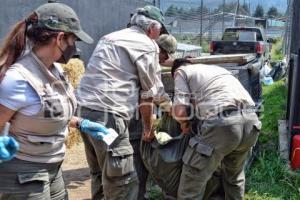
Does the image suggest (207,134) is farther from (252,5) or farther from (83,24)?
(252,5)

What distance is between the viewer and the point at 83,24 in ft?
27.7

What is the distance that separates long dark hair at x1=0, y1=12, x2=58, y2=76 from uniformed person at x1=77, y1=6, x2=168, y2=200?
111 cm


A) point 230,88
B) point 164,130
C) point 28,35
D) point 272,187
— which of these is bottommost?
point 272,187

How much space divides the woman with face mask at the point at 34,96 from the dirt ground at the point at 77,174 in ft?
7.47

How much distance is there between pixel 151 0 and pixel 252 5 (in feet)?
82.2

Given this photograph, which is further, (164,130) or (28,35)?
(164,130)

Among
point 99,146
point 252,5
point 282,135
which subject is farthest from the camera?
point 252,5

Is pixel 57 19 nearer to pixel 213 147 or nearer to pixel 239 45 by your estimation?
pixel 213 147

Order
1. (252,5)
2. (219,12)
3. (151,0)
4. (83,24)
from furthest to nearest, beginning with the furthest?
(252,5)
(219,12)
(151,0)
(83,24)

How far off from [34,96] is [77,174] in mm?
3199

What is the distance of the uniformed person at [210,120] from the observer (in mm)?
3568

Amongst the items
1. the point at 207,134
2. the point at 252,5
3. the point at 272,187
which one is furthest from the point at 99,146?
the point at 252,5

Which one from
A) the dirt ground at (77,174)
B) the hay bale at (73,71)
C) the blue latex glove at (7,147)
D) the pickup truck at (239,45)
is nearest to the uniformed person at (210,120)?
the dirt ground at (77,174)

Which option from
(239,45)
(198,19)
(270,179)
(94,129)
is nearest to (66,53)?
(94,129)
